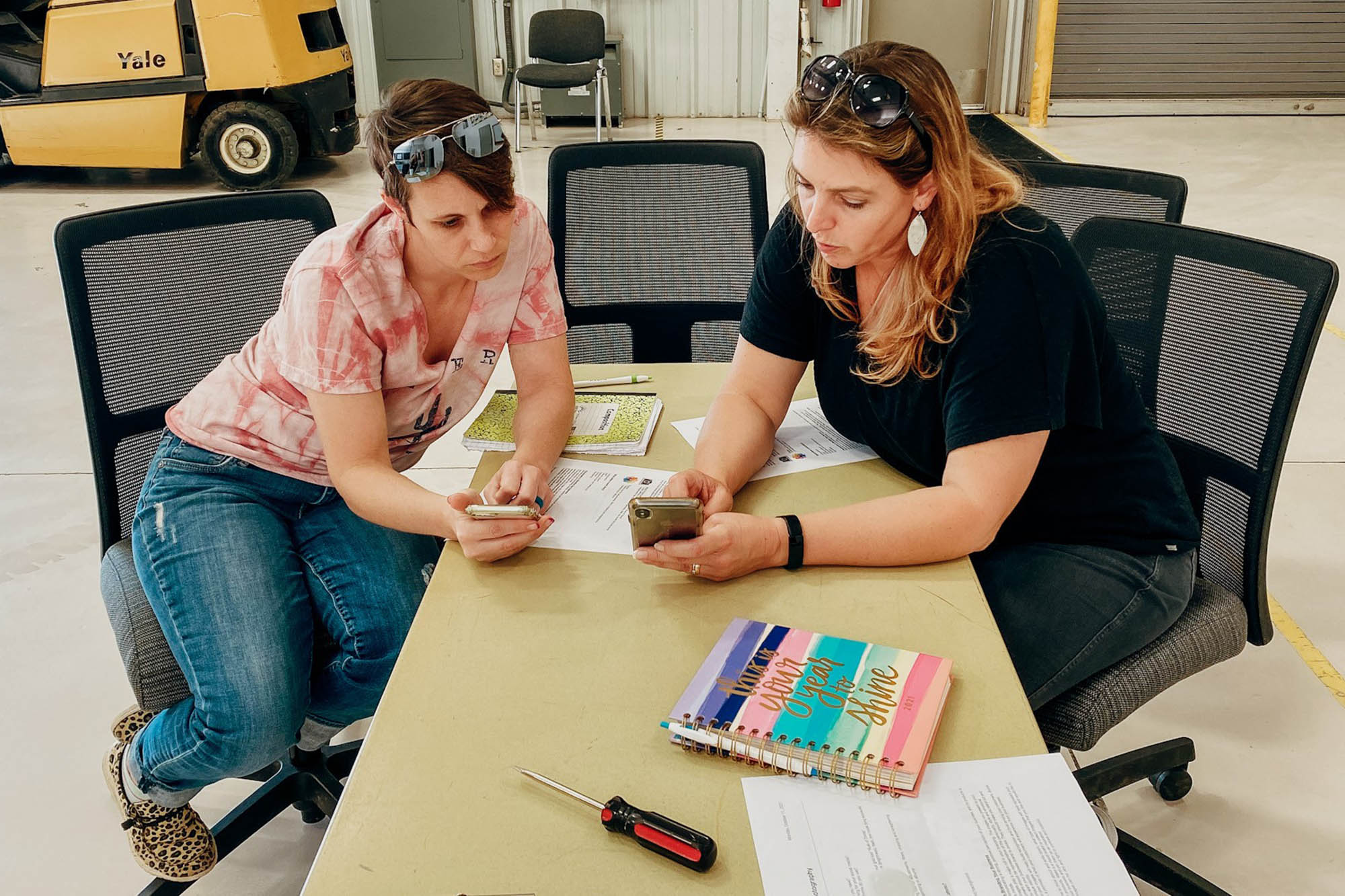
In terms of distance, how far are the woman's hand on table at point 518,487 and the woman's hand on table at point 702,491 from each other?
0.57 feet

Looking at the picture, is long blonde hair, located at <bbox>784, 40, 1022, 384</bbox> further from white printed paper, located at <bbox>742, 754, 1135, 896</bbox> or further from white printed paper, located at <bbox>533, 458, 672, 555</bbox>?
white printed paper, located at <bbox>742, 754, 1135, 896</bbox>

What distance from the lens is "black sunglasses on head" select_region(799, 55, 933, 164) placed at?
53.4 inches

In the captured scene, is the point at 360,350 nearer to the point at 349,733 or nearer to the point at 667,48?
the point at 349,733

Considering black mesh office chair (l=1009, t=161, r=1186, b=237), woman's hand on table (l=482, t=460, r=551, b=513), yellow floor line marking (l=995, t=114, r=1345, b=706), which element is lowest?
yellow floor line marking (l=995, t=114, r=1345, b=706)

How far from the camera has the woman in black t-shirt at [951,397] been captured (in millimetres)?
1358

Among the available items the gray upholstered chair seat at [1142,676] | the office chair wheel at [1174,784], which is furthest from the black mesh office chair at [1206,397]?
the office chair wheel at [1174,784]

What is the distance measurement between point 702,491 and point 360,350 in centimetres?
55

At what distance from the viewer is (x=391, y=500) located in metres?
1.55

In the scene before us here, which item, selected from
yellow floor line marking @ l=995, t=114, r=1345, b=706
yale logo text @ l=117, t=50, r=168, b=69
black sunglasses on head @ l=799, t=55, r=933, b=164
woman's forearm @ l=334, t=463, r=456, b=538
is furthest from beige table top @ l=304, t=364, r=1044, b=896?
yale logo text @ l=117, t=50, r=168, b=69

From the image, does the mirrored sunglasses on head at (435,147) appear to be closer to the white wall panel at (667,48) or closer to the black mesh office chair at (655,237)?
the black mesh office chair at (655,237)

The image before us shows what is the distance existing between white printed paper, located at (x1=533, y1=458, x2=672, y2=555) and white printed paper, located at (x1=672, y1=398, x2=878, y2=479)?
15 centimetres

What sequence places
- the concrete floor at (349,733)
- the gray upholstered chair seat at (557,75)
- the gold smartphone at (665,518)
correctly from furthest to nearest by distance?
the gray upholstered chair seat at (557,75) → the concrete floor at (349,733) → the gold smartphone at (665,518)

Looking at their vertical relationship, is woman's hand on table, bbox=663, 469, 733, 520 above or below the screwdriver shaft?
above

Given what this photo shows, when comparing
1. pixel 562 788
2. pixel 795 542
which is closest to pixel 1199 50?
pixel 795 542
